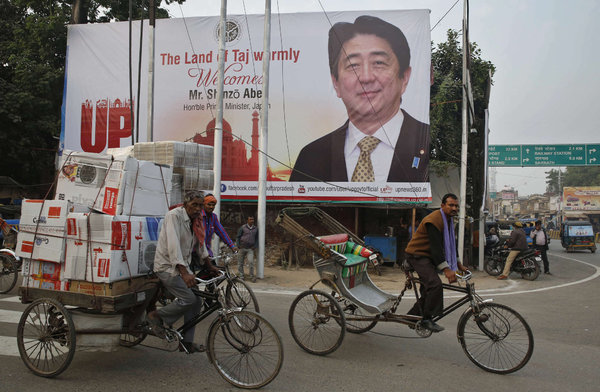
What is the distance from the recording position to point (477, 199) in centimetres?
1479

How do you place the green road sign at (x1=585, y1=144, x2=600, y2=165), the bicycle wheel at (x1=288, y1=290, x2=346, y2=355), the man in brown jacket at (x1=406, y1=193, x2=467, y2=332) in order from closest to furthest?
the man in brown jacket at (x1=406, y1=193, x2=467, y2=332) < the bicycle wheel at (x1=288, y1=290, x2=346, y2=355) < the green road sign at (x1=585, y1=144, x2=600, y2=165)

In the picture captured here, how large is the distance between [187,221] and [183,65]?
12.9m

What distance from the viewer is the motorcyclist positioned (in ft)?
40.0

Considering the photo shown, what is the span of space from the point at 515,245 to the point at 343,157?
569cm

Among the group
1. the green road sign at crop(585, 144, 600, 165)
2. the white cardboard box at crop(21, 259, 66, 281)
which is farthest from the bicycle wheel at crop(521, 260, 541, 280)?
the green road sign at crop(585, 144, 600, 165)

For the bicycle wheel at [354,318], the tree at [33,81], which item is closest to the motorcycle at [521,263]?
the bicycle wheel at [354,318]

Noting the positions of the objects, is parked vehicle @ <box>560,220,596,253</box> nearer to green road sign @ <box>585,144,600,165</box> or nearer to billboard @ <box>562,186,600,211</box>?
green road sign @ <box>585,144,600,165</box>

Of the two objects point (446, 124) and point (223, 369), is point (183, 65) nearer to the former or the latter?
point (446, 124)

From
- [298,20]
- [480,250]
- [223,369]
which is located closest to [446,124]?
[480,250]

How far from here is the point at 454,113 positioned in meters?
17.8

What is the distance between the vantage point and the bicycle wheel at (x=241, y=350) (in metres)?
3.62

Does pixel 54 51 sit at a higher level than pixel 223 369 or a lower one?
higher

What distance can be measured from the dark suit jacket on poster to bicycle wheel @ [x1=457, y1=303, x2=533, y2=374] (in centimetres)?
955

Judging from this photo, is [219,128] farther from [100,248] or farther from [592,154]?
[592,154]
